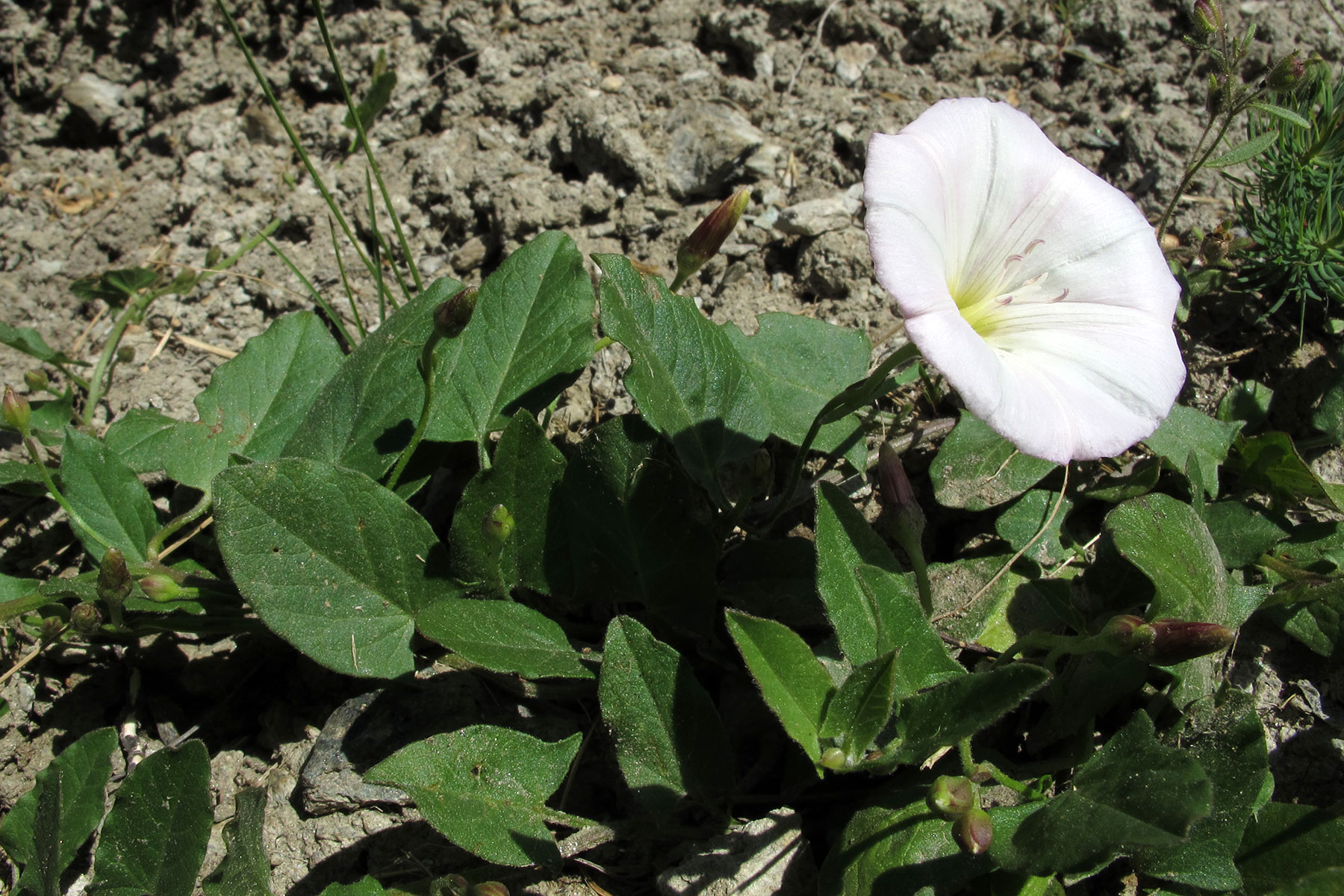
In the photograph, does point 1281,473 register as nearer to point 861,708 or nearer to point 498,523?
point 861,708

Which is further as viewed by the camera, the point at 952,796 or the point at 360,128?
the point at 360,128

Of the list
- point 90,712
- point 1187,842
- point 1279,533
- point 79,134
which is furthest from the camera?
point 79,134

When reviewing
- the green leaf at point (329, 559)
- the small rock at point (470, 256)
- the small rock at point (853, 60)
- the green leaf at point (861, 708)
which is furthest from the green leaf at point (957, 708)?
the small rock at point (853, 60)

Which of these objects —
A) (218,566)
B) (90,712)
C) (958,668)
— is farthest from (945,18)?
(90,712)

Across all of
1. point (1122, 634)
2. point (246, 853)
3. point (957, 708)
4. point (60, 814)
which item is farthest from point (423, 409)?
point (1122, 634)

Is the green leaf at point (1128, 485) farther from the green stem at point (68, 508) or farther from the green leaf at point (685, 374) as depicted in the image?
the green stem at point (68, 508)

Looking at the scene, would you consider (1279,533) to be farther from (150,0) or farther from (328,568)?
(150,0)

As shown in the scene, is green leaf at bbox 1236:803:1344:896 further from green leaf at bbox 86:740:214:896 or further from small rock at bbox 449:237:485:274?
small rock at bbox 449:237:485:274
